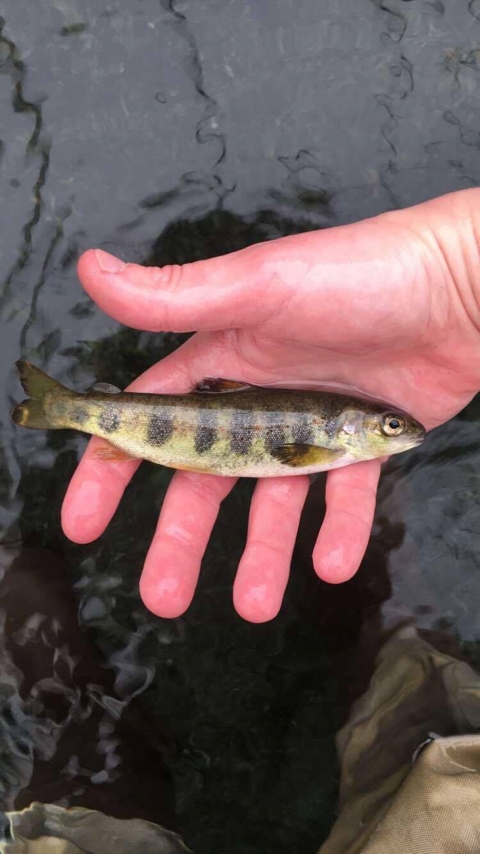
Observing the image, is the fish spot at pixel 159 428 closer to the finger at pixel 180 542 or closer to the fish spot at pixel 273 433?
the finger at pixel 180 542

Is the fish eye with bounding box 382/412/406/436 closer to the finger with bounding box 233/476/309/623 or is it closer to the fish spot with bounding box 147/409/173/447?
the finger with bounding box 233/476/309/623

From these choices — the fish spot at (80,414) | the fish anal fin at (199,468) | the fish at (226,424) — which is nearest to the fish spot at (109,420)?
the fish at (226,424)

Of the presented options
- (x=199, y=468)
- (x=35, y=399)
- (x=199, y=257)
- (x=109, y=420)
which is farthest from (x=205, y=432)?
(x=199, y=257)

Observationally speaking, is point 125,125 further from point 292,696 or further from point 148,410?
point 292,696

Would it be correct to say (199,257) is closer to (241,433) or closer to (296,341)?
(296,341)

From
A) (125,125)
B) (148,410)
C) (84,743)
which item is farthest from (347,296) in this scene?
(84,743)

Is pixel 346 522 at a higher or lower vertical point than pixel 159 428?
lower
